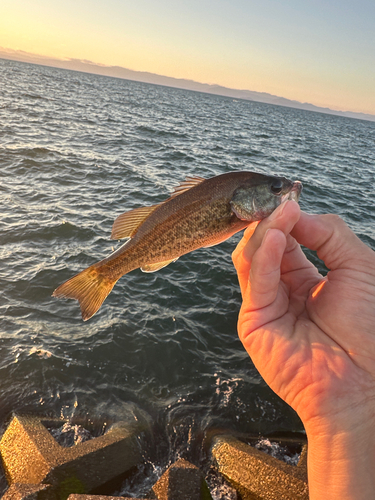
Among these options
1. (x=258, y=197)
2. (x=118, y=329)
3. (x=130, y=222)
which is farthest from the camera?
(x=118, y=329)

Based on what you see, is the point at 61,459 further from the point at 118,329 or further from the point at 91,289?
Answer: the point at 118,329

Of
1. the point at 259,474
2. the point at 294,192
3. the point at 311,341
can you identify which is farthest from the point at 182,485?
the point at 294,192

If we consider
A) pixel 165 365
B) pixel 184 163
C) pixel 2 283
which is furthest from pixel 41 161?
pixel 165 365

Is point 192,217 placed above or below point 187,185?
below

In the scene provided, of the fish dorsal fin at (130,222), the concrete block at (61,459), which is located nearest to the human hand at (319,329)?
the fish dorsal fin at (130,222)

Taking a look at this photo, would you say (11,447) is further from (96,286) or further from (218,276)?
(218,276)

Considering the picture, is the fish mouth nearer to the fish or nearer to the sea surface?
the fish
